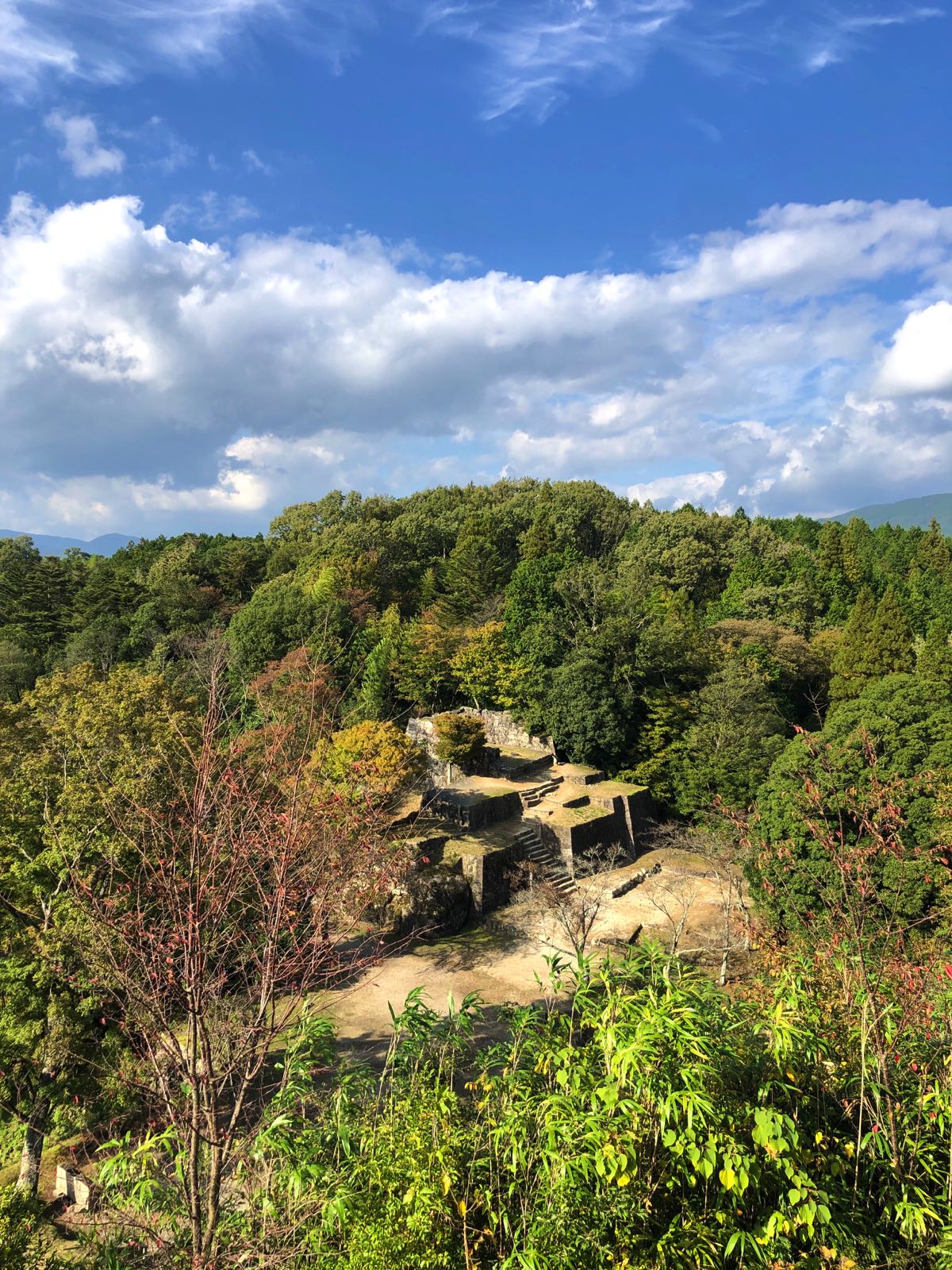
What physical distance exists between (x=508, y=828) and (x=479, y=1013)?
13302mm

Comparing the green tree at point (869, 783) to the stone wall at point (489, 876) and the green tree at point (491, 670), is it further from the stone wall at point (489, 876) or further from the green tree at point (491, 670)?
Result: the green tree at point (491, 670)

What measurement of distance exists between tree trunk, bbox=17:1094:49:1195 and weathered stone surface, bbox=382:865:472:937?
741 centimetres

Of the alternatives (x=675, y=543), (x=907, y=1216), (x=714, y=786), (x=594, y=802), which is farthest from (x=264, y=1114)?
(x=675, y=543)

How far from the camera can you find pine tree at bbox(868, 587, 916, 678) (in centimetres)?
2669

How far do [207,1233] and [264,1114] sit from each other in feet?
5.38

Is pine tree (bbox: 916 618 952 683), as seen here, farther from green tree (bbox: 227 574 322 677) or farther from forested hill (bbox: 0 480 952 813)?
green tree (bbox: 227 574 322 677)

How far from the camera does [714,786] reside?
21375 millimetres

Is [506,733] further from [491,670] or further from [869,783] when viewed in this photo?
[869,783]

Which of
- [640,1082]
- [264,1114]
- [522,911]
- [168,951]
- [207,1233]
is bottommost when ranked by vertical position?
[522,911]

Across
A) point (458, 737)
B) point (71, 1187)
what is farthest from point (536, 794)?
point (71, 1187)

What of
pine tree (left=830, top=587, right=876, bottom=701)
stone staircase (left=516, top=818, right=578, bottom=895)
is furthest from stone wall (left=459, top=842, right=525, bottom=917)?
pine tree (left=830, top=587, right=876, bottom=701)

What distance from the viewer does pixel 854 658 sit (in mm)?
27672

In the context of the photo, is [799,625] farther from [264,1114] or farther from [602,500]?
[264,1114]

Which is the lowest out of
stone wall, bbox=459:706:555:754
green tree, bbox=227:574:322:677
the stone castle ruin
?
the stone castle ruin
